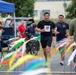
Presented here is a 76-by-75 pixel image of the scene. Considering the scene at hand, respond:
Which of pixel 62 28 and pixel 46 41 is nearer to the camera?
pixel 46 41

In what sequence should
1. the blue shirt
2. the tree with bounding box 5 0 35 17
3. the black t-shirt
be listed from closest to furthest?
the black t-shirt → the blue shirt → the tree with bounding box 5 0 35 17

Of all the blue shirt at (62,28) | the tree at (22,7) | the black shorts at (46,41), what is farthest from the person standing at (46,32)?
the tree at (22,7)

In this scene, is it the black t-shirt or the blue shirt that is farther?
the blue shirt

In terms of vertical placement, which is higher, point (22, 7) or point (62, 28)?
point (22, 7)

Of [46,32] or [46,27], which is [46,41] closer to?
[46,32]

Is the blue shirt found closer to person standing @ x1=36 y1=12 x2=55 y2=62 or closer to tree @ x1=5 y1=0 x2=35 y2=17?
person standing @ x1=36 y1=12 x2=55 y2=62

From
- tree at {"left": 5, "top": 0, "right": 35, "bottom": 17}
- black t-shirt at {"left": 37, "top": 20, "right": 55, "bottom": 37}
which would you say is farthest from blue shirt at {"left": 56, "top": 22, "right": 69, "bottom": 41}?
tree at {"left": 5, "top": 0, "right": 35, "bottom": 17}

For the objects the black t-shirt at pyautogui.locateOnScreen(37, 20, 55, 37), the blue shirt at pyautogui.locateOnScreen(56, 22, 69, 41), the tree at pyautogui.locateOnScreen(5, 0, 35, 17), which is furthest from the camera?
the tree at pyautogui.locateOnScreen(5, 0, 35, 17)

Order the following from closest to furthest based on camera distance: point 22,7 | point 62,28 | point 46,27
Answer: point 46,27, point 62,28, point 22,7

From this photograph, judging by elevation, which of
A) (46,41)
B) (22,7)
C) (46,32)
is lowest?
(46,41)

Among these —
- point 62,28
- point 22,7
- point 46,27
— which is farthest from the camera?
point 22,7

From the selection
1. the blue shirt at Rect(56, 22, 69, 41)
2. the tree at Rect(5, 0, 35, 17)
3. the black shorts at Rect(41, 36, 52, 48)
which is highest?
the tree at Rect(5, 0, 35, 17)

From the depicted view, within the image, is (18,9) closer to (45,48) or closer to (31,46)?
(31,46)

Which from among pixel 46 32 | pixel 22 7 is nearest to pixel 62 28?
pixel 46 32
